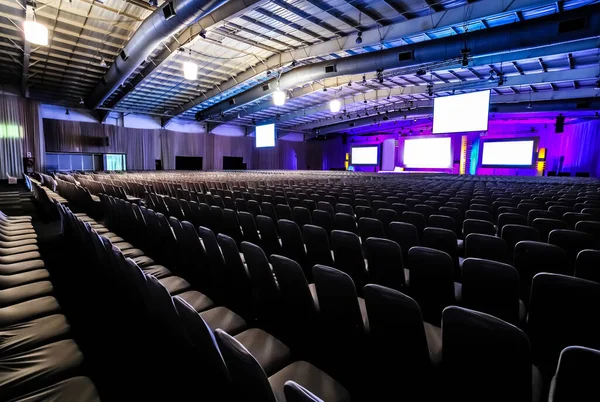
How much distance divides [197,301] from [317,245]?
46.6 inches

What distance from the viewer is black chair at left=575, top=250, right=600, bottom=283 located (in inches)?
75.5

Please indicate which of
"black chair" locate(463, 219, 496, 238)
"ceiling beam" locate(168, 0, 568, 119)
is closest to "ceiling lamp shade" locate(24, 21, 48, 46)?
"ceiling beam" locate(168, 0, 568, 119)

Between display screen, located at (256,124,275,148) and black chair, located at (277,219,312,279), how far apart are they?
55.3ft

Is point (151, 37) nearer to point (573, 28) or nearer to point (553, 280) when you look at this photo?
point (553, 280)

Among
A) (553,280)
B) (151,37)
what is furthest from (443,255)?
(151,37)

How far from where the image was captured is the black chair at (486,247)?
2.42 meters

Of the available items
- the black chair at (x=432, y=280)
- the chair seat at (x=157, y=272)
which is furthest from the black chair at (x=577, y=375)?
the chair seat at (x=157, y=272)

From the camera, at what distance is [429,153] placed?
20.7 m

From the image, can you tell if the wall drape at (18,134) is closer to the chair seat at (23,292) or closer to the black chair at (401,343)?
the chair seat at (23,292)

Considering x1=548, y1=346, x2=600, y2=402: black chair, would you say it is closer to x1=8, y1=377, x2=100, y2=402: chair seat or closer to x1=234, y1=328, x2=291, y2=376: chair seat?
x1=234, y1=328, x2=291, y2=376: chair seat

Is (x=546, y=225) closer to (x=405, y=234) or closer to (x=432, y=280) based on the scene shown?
(x=405, y=234)

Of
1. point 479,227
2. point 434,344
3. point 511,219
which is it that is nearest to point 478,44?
point 511,219

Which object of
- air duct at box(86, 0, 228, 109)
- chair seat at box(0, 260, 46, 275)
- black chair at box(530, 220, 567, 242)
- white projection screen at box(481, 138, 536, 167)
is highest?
air duct at box(86, 0, 228, 109)

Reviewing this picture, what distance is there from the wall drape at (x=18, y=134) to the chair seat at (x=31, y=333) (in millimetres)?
16151
